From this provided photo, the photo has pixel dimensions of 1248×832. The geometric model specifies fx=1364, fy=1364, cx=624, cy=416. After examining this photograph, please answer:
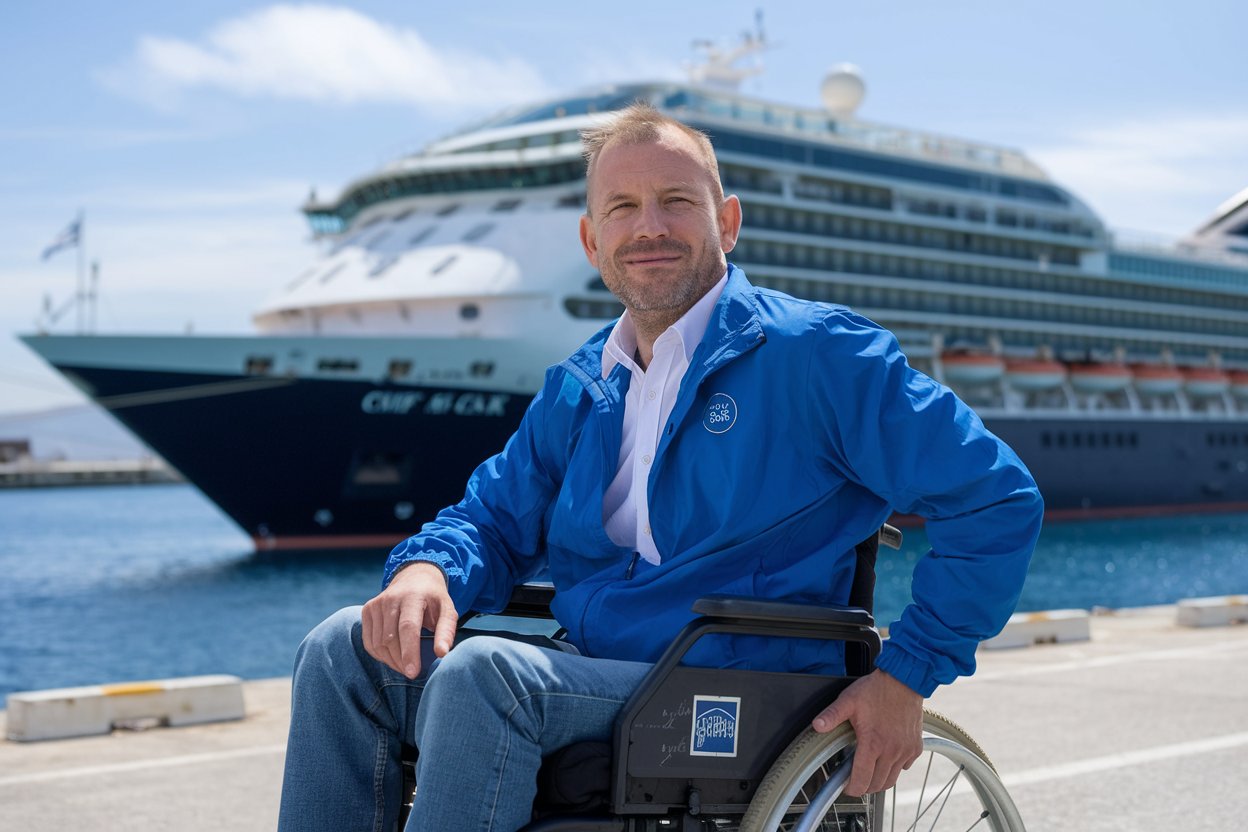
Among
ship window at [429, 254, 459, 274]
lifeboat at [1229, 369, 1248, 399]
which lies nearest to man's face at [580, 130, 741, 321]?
ship window at [429, 254, 459, 274]

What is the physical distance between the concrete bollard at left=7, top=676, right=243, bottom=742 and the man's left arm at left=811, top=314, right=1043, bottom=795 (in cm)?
357

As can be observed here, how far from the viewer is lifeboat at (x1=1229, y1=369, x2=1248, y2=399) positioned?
132 feet

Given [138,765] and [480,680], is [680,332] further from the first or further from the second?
[138,765]

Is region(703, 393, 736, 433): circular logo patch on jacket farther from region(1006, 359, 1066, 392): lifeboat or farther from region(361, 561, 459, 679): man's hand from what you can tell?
region(1006, 359, 1066, 392): lifeboat

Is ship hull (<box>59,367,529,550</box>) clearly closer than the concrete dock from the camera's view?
No

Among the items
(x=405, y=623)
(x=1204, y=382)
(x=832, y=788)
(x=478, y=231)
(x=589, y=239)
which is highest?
(x=478, y=231)

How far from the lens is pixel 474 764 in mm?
1754

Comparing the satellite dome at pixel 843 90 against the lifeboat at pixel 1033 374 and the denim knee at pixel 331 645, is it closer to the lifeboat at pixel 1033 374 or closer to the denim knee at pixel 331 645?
the lifeboat at pixel 1033 374

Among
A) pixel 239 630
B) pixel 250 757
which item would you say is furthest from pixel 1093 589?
pixel 250 757

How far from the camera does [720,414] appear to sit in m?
2.05

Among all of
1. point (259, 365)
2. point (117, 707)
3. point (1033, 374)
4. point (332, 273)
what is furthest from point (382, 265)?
point (117, 707)

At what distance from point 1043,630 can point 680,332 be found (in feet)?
20.5

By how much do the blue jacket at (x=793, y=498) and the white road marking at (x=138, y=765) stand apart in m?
2.43

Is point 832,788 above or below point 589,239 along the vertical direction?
below
